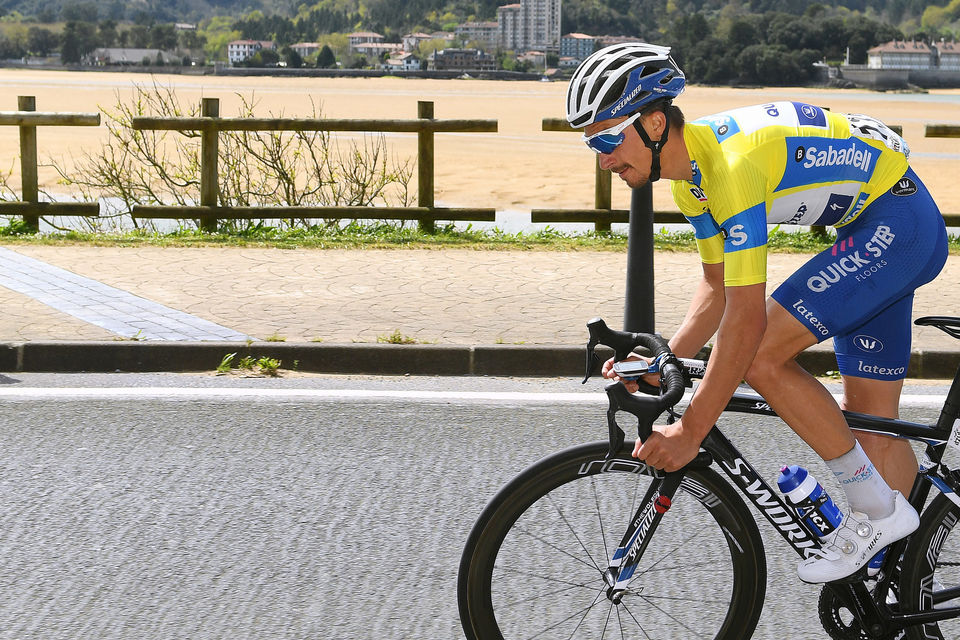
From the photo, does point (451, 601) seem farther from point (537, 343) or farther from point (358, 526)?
point (537, 343)

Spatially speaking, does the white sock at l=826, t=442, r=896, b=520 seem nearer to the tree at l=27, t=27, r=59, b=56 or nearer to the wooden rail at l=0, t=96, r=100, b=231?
the wooden rail at l=0, t=96, r=100, b=231

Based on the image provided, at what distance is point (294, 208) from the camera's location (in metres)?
12.0

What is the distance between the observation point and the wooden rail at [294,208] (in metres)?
11.9

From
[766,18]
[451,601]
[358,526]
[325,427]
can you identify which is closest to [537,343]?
[325,427]

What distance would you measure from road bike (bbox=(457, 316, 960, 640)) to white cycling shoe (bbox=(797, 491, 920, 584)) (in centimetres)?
5

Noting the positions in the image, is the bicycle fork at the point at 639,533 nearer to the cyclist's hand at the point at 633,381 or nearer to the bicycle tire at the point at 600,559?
the bicycle tire at the point at 600,559

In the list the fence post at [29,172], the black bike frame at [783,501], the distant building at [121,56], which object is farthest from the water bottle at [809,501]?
the distant building at [121,56]

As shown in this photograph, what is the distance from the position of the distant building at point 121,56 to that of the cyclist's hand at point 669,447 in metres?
184

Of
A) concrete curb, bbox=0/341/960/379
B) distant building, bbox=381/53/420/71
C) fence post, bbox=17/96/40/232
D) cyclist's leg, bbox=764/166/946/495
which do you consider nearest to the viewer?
cyclist's leg, bbox=764/166/946/495

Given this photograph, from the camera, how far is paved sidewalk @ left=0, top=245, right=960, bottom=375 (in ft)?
23.8

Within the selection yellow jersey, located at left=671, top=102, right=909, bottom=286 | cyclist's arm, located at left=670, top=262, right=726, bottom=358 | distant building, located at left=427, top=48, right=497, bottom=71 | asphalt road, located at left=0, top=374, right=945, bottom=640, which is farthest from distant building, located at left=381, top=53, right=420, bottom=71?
yellow jersey, located at left=671, top=102, right=909, bottom=286

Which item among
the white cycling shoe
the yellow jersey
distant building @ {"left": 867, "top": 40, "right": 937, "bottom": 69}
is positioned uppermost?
distant building @ {"left": 867, "top": 40, "right": 937, "bottom": 69}

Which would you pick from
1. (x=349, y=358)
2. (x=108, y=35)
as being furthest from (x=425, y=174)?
(x=108, y=35)

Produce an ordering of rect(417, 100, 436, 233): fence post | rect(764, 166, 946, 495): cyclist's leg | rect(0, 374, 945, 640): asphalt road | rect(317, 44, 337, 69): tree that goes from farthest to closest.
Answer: rect(317, 44, 337, 69): tree → rect(417, 100, 436, 233): fence post → rect(0, 374, 945, 640): asphalt road → rect(764, 166, 946, 495): cyclist's leg
